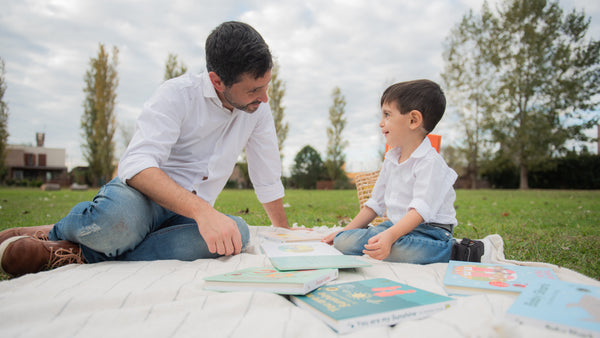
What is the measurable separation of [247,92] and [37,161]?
41800 mm

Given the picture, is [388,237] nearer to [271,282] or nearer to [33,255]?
[271,282]

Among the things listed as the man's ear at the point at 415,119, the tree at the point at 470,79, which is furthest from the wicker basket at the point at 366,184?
the tree at the point at 470,79

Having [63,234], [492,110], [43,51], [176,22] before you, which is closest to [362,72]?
[176,22]

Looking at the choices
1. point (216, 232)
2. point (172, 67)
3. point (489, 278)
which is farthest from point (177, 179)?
point (172, 67)

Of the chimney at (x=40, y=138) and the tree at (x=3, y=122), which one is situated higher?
the chimney at (x=40, y=138)

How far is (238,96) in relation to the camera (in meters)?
1.87

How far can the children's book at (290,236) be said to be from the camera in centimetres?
223

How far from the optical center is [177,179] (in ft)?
6.53

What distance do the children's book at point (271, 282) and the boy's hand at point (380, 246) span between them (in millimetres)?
404

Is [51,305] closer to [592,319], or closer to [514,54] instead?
[592,319]

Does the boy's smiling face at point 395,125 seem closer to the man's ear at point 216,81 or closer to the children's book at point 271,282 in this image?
the man's ear at point 216,81

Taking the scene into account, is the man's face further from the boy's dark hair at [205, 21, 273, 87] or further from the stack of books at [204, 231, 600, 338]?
the stack of books at [204, 231, 600, 338]

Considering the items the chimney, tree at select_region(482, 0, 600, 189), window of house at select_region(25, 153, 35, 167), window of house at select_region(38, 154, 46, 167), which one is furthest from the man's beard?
window of house at select_region(38, 154, 46, 167)

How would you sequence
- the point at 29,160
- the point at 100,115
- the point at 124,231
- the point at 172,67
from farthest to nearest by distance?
the point at 29,160 < the point at 100,115 < the point at 172,67 < the point at 124,231
